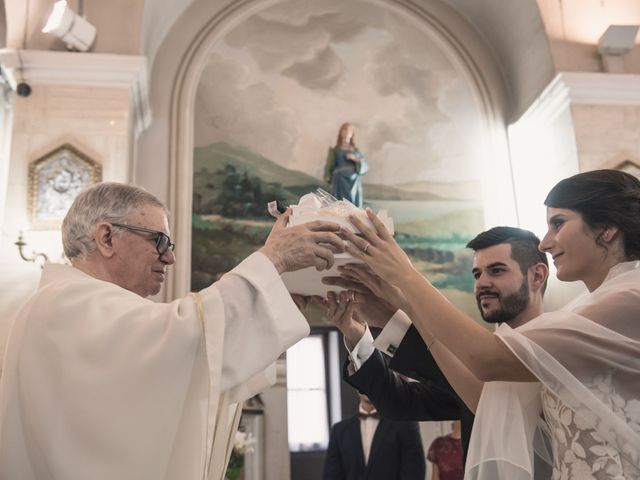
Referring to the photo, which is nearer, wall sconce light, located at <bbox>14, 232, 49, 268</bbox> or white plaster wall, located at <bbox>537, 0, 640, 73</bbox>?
wall sconce light, located at <bbox>14, 232, 49, 268</bbox>

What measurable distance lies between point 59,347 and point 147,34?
283 inches

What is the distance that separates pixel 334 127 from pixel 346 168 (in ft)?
2.83

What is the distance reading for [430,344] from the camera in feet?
10.1

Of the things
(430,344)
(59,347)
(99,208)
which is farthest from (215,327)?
(430,344)

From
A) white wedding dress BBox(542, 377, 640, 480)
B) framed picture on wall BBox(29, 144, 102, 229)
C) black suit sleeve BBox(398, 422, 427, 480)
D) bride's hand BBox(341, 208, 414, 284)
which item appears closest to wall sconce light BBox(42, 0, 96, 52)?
framed picture on wall BBox(29, 144, 102, 229)

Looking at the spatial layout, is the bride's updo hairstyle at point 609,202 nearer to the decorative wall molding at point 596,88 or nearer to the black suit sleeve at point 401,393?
the black suit sleeve at point 401,393

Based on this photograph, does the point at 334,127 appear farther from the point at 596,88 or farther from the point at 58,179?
the point at 58,179

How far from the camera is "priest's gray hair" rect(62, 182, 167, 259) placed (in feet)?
9.31

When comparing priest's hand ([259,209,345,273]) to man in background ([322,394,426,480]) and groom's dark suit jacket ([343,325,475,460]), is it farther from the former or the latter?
man in background ([322,394,426,480])

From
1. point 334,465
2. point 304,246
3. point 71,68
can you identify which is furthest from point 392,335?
point 71,68

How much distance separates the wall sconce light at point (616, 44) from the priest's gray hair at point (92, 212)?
23.5ft

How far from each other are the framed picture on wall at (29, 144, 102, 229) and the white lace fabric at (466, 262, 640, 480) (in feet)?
18.9

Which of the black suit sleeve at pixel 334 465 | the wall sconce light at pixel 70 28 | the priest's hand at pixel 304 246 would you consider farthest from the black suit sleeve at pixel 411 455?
the wall sconce light at pixel 70 28

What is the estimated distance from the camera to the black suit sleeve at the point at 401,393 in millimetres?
3498
